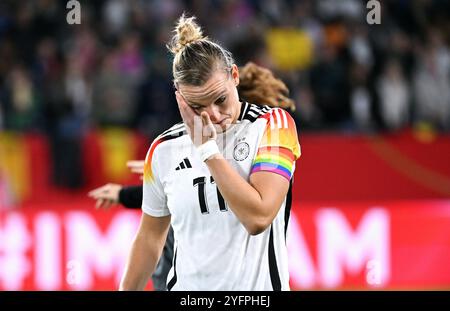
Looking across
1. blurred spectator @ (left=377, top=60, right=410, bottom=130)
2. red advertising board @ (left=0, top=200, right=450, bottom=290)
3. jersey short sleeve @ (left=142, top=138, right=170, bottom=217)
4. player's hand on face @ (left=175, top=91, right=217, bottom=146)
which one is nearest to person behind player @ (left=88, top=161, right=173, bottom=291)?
jersey short sleeve @ (left=142, top=138, right=170, bottom=217)

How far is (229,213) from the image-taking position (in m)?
3.50

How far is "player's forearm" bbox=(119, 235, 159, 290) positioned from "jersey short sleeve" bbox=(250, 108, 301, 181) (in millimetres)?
690

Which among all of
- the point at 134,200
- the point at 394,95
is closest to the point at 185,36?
the point at 134,200

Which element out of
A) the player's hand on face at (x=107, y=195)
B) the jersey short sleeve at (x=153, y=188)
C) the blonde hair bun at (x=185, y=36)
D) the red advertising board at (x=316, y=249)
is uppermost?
the blonde hair bun at (x=185, y=36)

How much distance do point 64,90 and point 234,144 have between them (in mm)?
7987

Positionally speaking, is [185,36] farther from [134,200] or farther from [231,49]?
[231,49]

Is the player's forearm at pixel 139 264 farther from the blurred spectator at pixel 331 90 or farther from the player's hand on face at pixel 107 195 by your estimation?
the blurred spectator at pixel 331 90

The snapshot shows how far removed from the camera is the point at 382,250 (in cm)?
796

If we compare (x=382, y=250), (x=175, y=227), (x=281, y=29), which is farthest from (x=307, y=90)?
(x=175, y=227)

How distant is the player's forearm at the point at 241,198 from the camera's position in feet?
10.9

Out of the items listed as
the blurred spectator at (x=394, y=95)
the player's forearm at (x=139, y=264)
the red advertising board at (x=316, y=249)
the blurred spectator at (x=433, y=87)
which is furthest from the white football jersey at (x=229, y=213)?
the blurred spectator at (x=433, y=87)

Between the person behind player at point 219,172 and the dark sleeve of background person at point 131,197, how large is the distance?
81cm

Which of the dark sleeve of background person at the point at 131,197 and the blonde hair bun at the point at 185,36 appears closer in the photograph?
the blonde hair bun at the point at 185,36
